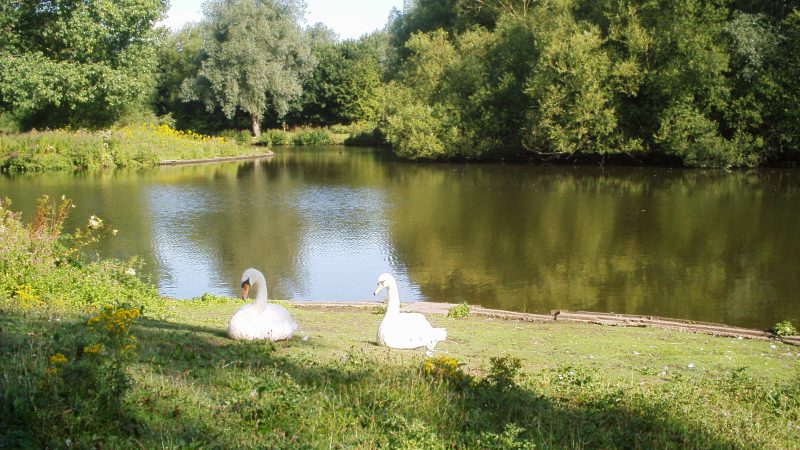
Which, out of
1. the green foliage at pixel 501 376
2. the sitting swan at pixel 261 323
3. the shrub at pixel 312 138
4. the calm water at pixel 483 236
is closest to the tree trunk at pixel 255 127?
the shrub at pixel 312 138

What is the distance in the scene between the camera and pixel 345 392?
20.0 ft

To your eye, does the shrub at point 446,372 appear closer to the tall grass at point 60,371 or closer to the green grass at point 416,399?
the green grass at point 416,399

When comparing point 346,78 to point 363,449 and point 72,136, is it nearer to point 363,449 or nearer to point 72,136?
point 72,136

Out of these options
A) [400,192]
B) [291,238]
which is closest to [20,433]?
[291,238]

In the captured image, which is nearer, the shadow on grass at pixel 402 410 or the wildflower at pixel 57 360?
the wildflower at pixel 57 360

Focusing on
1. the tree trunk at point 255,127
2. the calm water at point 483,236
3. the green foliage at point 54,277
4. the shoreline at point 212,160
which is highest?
the tree trunk at point 255,127

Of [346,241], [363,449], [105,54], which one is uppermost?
[105,54]

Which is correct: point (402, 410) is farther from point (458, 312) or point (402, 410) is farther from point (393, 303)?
point (458, 312)

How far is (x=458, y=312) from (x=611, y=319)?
282cm

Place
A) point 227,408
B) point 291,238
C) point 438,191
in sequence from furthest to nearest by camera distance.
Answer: point 438,191
point 291,238
point 227,408

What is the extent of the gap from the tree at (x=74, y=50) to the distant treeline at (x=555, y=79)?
9cm

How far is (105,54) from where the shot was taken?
149ft

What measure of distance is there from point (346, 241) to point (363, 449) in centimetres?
1823

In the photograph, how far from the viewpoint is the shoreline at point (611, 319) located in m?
12.2
